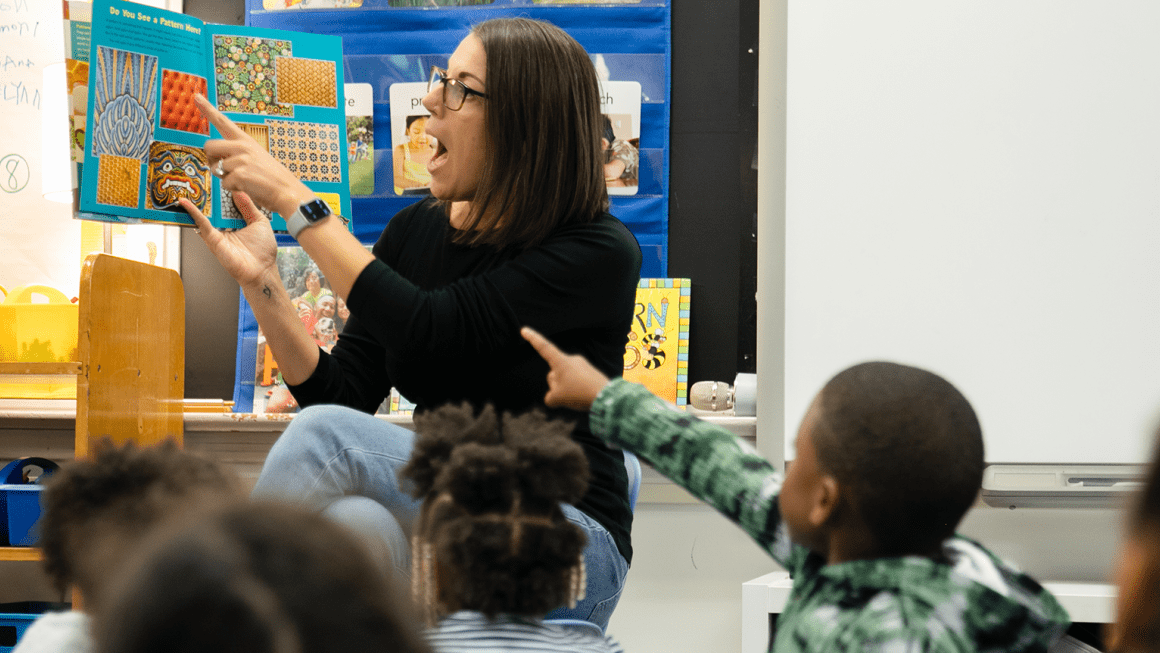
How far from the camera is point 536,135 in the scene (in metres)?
1.14

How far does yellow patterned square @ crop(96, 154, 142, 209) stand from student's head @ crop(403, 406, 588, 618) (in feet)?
2.25

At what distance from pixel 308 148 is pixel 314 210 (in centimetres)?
37

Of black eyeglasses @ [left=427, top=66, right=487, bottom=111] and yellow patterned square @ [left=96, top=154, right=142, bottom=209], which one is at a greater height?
black eyeglasses @ [left=427, top=66, right=487, bottom=111]

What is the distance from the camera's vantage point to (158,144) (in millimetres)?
1289

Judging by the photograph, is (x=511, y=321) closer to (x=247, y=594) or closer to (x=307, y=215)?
(x=307, y=215)

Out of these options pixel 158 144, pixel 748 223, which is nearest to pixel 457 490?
pixel 158 144

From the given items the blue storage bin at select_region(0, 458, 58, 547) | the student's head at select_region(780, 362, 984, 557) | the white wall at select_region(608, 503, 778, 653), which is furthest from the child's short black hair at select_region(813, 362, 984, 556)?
the blue storage bin at select_region(0, 458, 58, 547)

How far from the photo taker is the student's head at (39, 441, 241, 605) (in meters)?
0.72

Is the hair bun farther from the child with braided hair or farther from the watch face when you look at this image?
the watch face

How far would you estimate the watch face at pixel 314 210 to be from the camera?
3.46 feet

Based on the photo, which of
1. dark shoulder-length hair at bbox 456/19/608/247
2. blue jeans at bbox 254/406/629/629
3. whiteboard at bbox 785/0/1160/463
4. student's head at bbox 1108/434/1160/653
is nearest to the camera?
student's head at bbox 1108/434/1160/653

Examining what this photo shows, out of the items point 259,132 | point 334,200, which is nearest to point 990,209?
point 334,200

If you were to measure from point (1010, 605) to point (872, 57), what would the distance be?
49.4 inches

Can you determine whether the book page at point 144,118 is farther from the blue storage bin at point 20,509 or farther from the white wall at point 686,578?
the white wall at point 686,578
